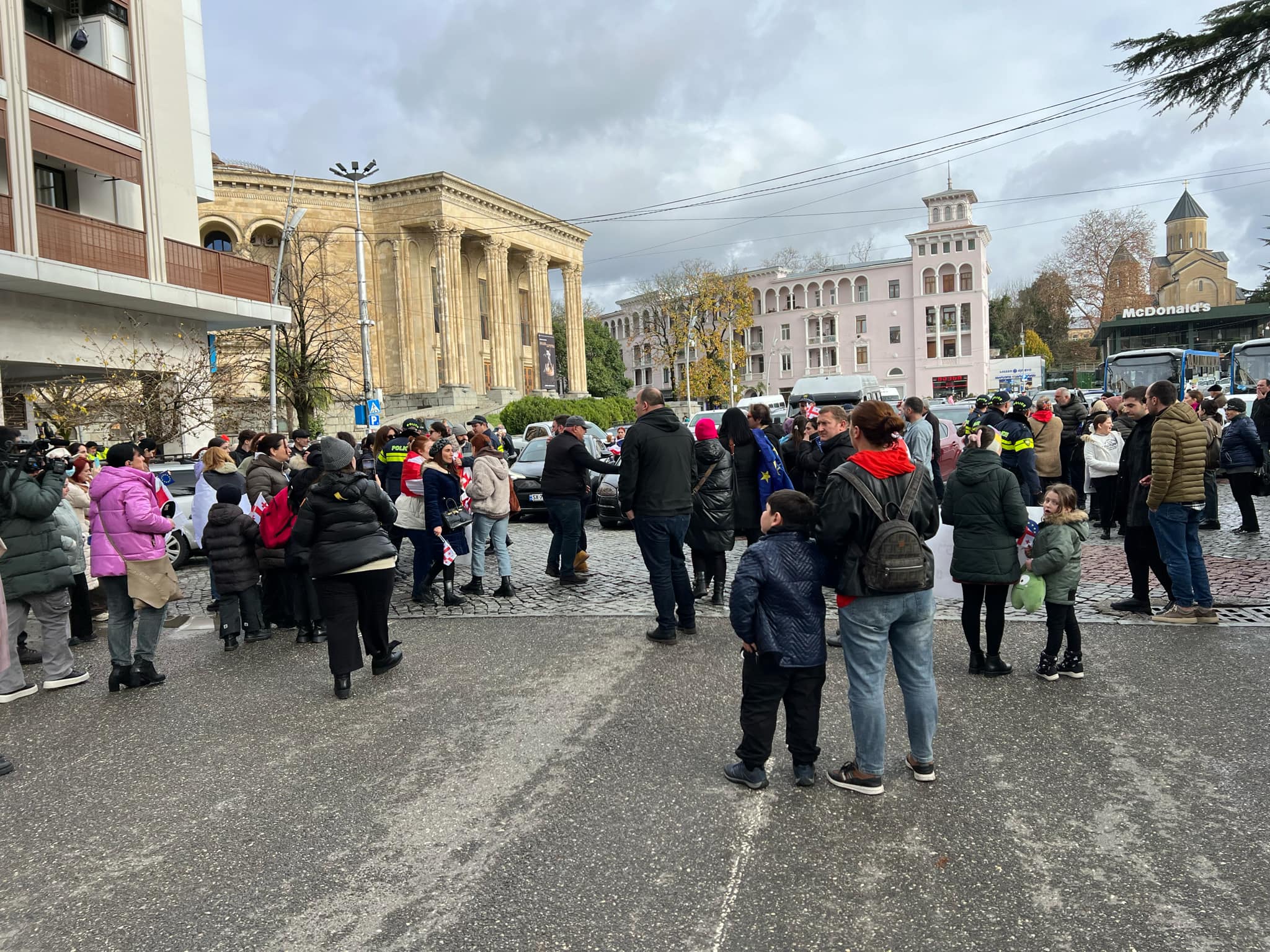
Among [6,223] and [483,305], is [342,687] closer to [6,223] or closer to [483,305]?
[6,223]

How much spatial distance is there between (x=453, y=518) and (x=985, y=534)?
17.2 feet

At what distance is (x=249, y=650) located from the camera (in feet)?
24.9

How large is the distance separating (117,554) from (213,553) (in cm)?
122

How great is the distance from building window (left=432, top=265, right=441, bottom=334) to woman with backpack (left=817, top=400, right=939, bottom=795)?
169ft

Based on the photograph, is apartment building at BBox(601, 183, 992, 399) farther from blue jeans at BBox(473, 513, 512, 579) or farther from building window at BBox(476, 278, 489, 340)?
blue jeans at BBox(473, 513, 512, 579)

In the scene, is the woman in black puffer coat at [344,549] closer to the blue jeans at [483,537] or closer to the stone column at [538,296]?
the blue jeans at [483,537]

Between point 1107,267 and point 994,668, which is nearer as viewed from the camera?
point 994,668

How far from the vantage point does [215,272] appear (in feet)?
72.5

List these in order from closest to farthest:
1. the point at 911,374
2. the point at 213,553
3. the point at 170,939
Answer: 1. the point at 170,939
2. the point at 213,553
3. the point at 911,374

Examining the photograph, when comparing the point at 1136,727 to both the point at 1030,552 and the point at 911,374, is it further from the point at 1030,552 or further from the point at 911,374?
the point at 911,374

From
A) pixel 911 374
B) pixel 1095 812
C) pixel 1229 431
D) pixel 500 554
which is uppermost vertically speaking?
pixel 911 374

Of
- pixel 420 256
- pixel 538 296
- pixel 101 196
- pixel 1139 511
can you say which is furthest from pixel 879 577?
pixel 538 296

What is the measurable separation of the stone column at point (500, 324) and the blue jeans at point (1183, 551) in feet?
165

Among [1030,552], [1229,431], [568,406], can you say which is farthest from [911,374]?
[1030,552]
